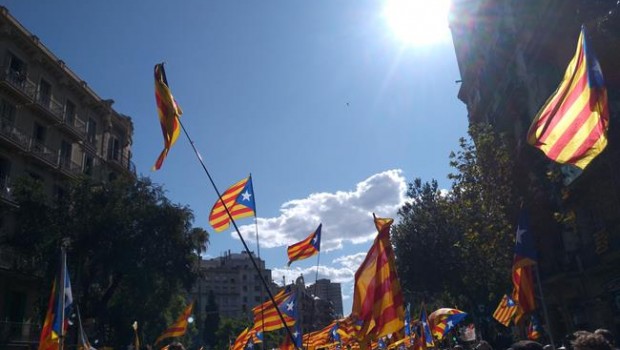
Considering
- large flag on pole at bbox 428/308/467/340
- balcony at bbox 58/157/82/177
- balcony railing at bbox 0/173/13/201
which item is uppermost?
balcony at bbox 58/157/82/177

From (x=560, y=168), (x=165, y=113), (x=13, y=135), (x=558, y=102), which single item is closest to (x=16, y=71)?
(x=13, y=135)

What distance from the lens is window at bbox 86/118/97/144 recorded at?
35097mm

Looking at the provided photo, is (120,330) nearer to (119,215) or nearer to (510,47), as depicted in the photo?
(119,215)

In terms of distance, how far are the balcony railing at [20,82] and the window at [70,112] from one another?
3.64 metres

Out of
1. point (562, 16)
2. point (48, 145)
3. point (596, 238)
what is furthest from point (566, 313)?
point (48, 145)

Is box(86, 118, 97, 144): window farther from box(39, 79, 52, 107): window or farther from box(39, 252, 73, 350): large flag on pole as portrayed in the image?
box(39, 252, 73, 350): large flag on pole

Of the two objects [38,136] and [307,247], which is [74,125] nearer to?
[38,136]

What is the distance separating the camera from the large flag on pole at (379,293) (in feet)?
26.2

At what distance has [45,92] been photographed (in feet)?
100

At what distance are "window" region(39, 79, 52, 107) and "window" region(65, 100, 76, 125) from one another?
1957mm

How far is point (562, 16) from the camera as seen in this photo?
2145 centimetres

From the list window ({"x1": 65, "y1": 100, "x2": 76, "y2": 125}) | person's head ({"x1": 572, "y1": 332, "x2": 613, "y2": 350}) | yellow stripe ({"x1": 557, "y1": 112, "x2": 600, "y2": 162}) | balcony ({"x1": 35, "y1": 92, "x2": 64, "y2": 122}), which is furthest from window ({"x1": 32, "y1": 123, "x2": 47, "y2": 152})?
person's head ({"x1": 572, "y1": 332, "x2": 613, "y2": 350})

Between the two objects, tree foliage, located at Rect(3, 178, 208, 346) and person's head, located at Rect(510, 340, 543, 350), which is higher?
tree foliage, located at Rect(3, 178, 208, 346)

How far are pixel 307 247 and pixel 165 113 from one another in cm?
730
